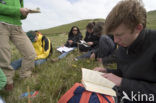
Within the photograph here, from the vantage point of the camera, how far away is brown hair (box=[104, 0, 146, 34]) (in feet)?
4.67

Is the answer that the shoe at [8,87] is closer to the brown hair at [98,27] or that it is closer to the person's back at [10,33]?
the person's back at [10,33]

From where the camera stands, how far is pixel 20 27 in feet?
9.39

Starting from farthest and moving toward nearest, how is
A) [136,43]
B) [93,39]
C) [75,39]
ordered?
[75,39]
[93,39]
[136,43]

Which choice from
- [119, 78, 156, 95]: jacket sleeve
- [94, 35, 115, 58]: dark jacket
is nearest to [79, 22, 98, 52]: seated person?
[94, 35, 115, 58]: dark jacket

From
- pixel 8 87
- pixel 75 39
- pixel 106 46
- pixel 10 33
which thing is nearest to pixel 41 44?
pixel 10 33

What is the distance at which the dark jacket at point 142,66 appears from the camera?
136 cm

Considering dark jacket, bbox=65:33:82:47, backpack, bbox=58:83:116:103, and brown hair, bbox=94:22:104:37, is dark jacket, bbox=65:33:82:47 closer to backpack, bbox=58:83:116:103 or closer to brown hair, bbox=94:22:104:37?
brown hair, bbox=94:22:104:37

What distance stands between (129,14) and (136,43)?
346 millimetres

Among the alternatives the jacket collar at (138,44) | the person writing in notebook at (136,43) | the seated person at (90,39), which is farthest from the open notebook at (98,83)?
the seated person at (90,39)

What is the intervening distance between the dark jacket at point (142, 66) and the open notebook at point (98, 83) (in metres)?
0.13

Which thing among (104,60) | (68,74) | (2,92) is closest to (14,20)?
(2,92)

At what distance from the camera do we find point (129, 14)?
4.69ft

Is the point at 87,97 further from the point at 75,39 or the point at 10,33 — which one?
the point at 75,39

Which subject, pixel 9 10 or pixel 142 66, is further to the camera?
pixel 9 10
